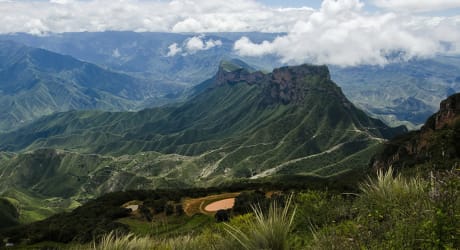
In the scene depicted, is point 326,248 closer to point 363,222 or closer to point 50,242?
point 363,222

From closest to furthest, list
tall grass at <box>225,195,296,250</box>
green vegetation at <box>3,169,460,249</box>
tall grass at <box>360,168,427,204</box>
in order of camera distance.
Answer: green vegetation at <box>3,169,460,249</box>, tall grass at <box>225,195,296,250</box>, tall grass at <box>360,168,427,204</box>

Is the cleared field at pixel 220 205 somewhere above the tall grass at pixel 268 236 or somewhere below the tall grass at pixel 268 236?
below

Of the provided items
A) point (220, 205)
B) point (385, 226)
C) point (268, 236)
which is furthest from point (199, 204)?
point (385, 226)

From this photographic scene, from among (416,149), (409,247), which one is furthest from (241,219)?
(416,149)

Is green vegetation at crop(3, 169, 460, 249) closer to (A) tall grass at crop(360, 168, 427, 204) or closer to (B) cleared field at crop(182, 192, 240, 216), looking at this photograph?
(A) tall grass at crop(360, 168, 427, 204)

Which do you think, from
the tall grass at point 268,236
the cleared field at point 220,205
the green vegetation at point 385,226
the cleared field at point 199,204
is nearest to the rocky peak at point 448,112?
the cleared field at point 199,204

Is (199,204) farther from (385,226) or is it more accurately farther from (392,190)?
(385,226)

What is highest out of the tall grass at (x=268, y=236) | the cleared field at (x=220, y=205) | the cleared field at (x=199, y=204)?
the tall grass at (x=268, y=236)

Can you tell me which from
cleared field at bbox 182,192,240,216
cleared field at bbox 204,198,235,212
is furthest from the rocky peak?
cleared field at bbox 204,198,235,212

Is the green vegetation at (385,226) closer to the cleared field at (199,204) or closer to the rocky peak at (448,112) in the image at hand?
the cleared field at (199,204)

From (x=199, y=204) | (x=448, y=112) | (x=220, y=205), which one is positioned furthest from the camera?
(x=448, y=112)

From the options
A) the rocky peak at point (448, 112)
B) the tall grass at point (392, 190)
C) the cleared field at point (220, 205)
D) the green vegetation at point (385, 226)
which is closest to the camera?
the green vegetation at point (385, 226)

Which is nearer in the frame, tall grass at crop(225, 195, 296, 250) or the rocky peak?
tall grass at crop(225, 195, 296, 250)

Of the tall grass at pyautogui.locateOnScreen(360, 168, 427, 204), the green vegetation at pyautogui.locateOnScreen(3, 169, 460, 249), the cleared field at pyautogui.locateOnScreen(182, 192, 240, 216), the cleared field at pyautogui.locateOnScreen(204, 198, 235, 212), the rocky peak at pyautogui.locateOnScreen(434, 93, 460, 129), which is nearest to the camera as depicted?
the green vegetation at pyautogui.locateOnScreen(3, 169, 460, 249)
